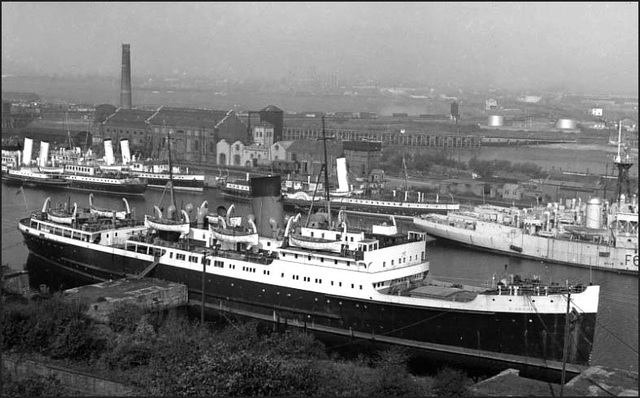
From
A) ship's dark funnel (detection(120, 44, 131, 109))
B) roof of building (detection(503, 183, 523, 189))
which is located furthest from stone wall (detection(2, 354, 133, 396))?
roof of building (detection(503, 183, 523, 189))

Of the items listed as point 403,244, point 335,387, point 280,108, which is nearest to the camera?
point 335,387

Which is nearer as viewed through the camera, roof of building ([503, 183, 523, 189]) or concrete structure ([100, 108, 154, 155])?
roof of building ([503, 183, 523, 189])

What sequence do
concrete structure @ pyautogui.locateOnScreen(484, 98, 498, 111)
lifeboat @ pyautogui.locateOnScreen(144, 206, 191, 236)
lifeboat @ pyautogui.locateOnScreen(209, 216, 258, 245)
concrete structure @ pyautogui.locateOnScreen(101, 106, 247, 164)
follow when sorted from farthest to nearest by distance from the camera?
concrete structure @ pyautogui.locateOnScreen(484, 98, 498, 111), concrete structure @ pyautogui.locateOnScreen(101, 106, 247, 164), lifeboat @ pyautogui.locateOnScreen(144, 206, 191, 236), lifeboat @ pyautogui.locateOnScreen(209, 216, 258, 245)

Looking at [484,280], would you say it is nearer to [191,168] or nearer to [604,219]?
[604,219]

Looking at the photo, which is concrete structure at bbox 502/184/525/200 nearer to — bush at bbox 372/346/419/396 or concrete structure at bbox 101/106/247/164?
concrete structure at bbox 101/106/247/164

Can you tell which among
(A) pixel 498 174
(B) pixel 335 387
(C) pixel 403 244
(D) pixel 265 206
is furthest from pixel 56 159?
(B) pixel 335 387

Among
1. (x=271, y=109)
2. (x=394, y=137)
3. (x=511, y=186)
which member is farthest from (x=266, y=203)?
(x=394, y=137)
